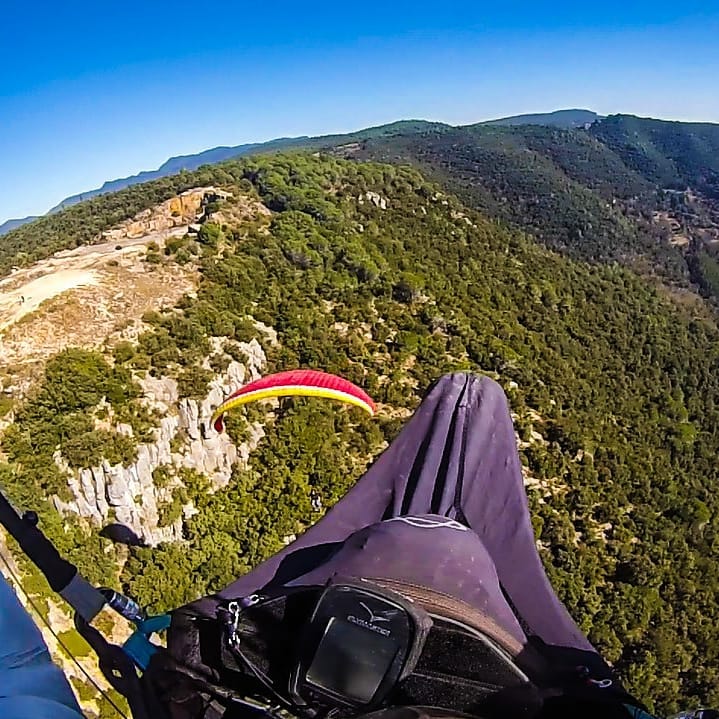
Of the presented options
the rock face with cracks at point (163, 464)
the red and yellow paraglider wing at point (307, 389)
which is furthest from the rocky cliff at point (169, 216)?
the red and yellow paraglider wing at point (307, 389)

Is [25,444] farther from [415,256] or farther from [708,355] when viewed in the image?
[708,355]

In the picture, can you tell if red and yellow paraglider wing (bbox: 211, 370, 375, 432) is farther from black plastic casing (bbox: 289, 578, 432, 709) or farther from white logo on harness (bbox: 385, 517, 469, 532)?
black plastic casing (bbox: 289, 578, 432, 709)

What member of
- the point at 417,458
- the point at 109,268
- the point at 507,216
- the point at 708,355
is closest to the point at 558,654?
the point at 417,458

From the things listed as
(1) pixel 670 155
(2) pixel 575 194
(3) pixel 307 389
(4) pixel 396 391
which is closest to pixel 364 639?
(3) pixel 307 389

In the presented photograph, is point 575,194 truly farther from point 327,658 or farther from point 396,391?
point 327,658

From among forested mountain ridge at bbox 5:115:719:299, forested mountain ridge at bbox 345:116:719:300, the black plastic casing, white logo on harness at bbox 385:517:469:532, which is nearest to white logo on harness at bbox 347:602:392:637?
the black plastic casing

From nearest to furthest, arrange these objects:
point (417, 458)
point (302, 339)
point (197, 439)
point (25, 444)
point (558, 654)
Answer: point (558, 654) < point (417, 458) < point (25, 444) < point (197, 439) < point (302, 339)
